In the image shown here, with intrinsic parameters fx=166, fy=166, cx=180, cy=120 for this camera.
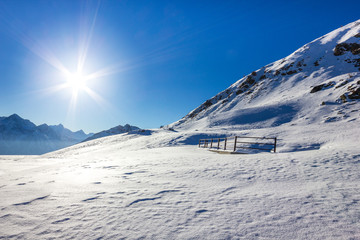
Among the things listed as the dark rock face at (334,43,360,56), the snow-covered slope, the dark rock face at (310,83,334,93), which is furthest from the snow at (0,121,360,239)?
the dark rock face at (334,43,360,56)

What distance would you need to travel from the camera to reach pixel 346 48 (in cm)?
5628

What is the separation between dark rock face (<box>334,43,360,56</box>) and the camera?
5333cm

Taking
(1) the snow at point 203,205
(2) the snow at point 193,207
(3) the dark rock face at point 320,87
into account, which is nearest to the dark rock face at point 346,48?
(3) the dark rock face at point 320,87

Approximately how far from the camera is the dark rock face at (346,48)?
53.3m

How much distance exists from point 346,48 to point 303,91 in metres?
29.0

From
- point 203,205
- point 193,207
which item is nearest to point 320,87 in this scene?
point 203,205

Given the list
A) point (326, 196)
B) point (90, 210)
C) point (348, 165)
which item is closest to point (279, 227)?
point (326, 196)

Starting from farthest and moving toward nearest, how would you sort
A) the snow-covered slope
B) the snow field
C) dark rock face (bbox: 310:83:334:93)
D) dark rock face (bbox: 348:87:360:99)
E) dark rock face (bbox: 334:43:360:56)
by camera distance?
dark rock face (bbox: 334:43:360:56)
dark rock face (bbox: 310:83:334:93)
the snow-covered slope
dark rock face (bbox: 348:87:360:99)
the snow field

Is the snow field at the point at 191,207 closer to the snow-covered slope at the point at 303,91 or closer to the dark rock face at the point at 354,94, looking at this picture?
the snow-covered slope at the point at 303,91

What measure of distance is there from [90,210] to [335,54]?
80700 millimetres

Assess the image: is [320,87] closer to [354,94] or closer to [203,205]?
[354,94]

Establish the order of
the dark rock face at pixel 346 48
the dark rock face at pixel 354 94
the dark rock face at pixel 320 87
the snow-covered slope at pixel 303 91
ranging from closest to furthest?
the dark rock face at pixel 354 94 → the snow-covered slope at pixel 303 91 → the dark rock face at pixel 320 87 → the dark rock face at pixel 346 48

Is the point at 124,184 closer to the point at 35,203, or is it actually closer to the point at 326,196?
the point at 35,203

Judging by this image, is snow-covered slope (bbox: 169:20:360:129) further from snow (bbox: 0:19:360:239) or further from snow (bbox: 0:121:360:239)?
snow (bbox: 0:121:360:239)
